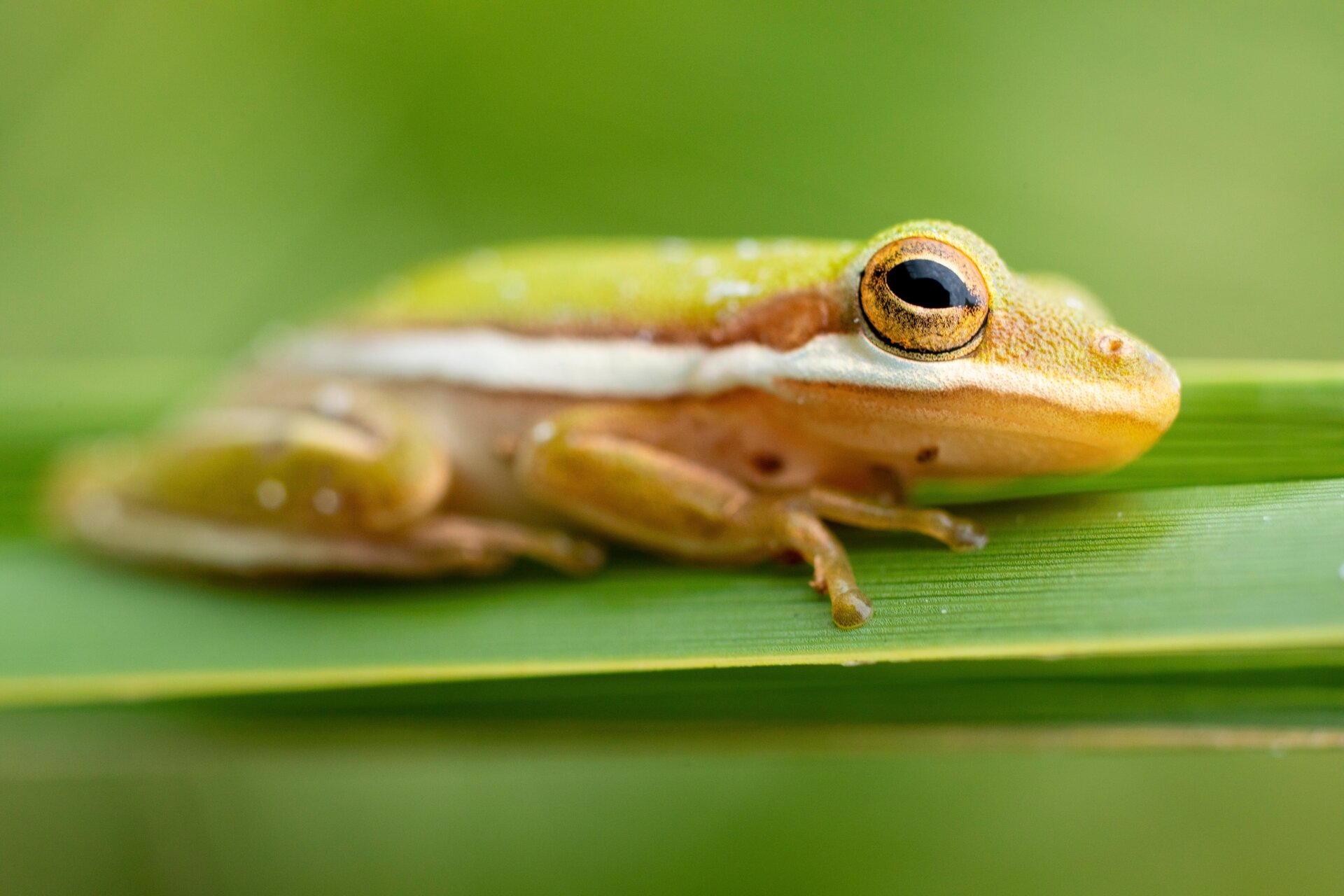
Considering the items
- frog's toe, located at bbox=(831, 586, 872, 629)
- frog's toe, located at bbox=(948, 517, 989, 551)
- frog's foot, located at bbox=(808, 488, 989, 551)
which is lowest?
frog's toe, located at bbox=(831, 586, 872, 629)

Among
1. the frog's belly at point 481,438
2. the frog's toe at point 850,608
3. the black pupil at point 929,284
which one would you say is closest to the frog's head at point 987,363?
the black pupil at point 929,284

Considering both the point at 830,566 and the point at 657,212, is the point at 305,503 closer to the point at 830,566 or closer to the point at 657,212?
the point at 830,566

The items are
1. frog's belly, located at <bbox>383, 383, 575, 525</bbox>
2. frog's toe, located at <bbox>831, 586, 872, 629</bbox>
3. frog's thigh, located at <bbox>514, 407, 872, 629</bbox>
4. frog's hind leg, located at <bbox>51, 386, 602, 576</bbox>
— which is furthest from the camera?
frog's belly, located at <bbox>383, 383, 575, 525</bbox>

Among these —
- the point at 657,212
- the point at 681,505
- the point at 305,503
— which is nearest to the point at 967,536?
the point at 681,505

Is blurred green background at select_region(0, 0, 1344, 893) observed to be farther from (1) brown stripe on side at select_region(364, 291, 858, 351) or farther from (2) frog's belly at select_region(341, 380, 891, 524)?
(1) brown stripe on side at select_region(364, 291, 858, 351)

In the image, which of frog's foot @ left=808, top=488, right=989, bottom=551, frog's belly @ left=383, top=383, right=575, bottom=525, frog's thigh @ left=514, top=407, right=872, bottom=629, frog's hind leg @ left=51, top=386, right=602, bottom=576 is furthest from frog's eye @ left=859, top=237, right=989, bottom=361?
frog's belly @ left=383, top=383, right=575, bottom=525
